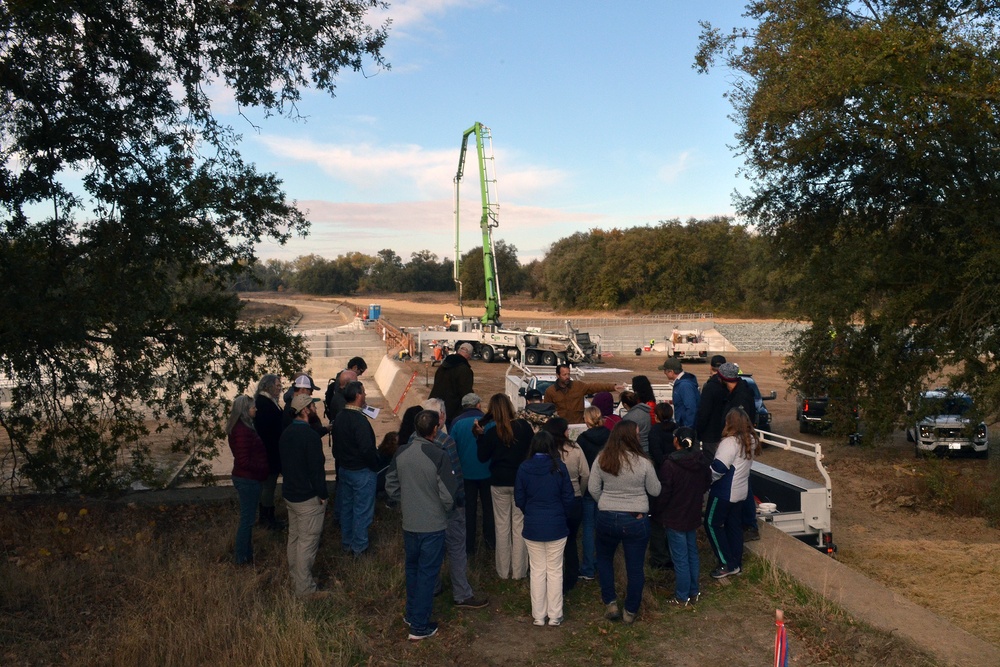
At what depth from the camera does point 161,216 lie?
9031mm

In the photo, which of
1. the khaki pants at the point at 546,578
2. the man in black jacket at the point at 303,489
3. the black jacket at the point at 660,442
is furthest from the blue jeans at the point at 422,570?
the black jacket at the point at 660,442

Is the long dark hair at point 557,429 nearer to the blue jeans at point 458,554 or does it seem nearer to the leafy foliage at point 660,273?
the blue jeans at point 458,554

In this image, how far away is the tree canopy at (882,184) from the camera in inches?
458

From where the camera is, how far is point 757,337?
54500 millimetres

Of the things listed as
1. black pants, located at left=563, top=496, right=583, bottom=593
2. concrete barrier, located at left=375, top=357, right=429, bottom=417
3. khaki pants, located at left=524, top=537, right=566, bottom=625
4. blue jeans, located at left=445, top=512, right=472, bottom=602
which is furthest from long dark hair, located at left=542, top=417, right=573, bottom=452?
concrete barrier, located at left=375, top=357, right=429, bottom=417

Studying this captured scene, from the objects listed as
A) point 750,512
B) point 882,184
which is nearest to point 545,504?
point 750,512

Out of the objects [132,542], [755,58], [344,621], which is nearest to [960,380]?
[755,58]

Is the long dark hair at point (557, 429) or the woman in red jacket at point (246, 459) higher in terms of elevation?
the long dark hair at point (557, 429)

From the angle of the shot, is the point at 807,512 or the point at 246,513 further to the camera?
the point at 807,512

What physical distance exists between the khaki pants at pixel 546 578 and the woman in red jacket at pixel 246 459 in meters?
2.78

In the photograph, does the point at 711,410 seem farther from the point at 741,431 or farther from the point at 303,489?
the point at 303,489

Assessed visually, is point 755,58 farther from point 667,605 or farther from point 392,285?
point 392,285

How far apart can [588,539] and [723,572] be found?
1.21m

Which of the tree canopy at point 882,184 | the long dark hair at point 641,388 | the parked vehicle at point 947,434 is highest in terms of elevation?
the tree canopy at point 882,184
